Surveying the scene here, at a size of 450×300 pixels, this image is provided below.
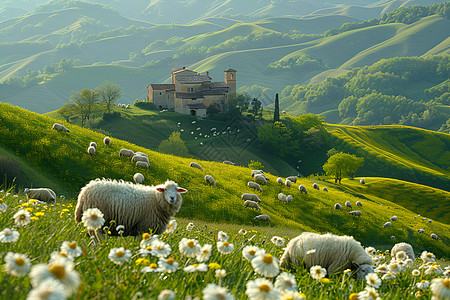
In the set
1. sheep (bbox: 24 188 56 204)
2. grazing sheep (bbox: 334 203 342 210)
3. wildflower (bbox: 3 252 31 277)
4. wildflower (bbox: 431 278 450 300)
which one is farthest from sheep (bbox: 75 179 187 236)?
grazing sheep (bbox: 334 203 342 210)

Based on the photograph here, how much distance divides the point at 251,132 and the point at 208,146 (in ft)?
72.0

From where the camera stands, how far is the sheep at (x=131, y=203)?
→ 8.14 meters

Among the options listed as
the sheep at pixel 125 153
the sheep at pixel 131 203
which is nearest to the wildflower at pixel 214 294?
the sheep at pixel 131 203

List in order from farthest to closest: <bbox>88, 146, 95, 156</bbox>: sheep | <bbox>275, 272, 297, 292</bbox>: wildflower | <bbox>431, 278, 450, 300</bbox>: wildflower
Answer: <bbox>88, 146, 95, 156</bbox>: sheep < <bbox>431, 278, 450, 300</bbox>: wildflower < <bbox>275, 272, 297, 292</bbox>: wildflower

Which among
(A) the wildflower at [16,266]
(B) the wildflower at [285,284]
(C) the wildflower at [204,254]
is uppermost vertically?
(A) the wildflower at [16,266]

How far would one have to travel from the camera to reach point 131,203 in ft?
27.5

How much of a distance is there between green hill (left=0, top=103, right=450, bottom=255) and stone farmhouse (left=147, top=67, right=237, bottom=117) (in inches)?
2942

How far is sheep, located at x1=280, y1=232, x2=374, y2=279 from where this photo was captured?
704 cm

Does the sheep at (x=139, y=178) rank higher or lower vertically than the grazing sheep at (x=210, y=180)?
higher

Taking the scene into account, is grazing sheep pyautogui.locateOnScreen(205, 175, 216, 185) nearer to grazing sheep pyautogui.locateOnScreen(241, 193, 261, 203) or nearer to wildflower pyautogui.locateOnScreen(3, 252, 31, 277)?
grazing sheep pyautogui.locateOnScreen(241, 193, 261, 203)

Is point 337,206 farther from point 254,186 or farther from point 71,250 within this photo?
point 71,250

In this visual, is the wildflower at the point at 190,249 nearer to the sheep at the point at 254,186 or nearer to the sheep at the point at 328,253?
the sheep at the point at 328,253

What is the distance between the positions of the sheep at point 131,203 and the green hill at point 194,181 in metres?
11.7

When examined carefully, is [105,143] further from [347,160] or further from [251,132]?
[251,132]
